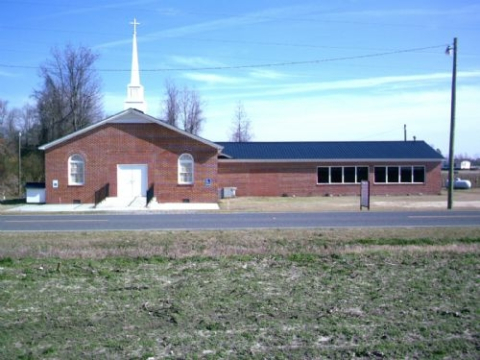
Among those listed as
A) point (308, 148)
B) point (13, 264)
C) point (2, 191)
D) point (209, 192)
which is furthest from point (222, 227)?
point (2, 191)

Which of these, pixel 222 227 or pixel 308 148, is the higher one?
pixel 308 148

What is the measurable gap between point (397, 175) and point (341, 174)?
4852 millimetres

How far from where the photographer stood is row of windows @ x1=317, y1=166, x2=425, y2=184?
4316 cm

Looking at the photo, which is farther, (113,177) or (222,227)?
(113,177)

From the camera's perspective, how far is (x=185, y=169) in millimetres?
34219

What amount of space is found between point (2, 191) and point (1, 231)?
1210 inches

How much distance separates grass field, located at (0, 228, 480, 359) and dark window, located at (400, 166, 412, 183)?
31286mm

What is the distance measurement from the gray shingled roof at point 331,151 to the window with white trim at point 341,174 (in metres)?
0.86

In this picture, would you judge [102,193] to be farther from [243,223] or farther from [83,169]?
[243,223]

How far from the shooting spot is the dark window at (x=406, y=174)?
4394cm

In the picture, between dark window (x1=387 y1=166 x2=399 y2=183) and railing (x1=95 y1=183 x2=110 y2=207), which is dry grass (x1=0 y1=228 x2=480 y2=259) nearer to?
railing (x1=95 y1=183 x2=110 y2=207)

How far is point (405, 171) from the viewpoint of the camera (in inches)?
1735

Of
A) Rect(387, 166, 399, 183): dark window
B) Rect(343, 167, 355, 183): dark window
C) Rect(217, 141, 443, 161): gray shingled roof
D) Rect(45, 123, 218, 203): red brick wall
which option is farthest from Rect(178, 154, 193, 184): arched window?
Rect(387, 166, 399, 183): dark window

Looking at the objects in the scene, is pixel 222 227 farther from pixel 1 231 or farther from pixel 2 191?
pixel 2 191
